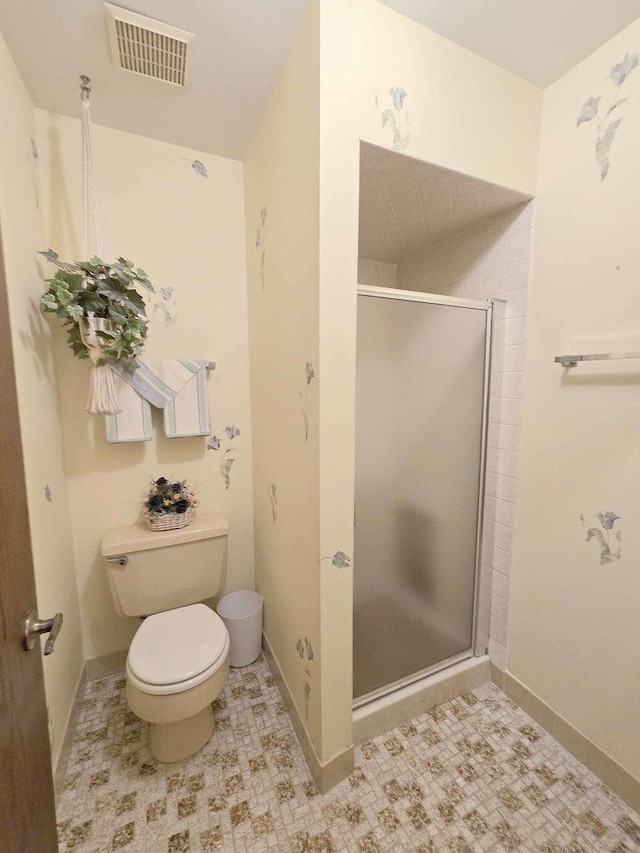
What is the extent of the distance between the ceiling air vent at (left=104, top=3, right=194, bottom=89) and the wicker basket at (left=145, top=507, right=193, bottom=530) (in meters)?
1.60

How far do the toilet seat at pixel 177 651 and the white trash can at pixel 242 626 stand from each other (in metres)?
0.28

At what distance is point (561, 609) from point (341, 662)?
846mm

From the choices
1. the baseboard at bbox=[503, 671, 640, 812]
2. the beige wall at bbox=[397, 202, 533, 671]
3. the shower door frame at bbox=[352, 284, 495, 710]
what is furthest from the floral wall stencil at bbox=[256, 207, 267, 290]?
the baseboard at bbox=[503, 671, 640, 812]

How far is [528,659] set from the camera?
145 cm

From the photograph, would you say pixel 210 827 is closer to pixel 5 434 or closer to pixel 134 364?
pixel 5 434

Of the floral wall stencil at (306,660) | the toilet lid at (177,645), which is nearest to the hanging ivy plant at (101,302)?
the toilet lid at (177,645)

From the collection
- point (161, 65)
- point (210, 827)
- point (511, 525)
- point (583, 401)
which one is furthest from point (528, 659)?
point (161, 65)

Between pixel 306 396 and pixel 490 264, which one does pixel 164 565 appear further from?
pixel 490 264

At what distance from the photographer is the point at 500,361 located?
1493 mm

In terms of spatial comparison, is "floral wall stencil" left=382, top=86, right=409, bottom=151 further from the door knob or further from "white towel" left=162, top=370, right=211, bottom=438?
the door knob

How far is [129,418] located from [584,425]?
67.7 inches

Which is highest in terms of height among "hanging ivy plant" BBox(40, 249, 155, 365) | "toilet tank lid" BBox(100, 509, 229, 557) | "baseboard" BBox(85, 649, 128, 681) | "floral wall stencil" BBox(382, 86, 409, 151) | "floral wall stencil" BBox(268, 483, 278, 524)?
"floral wall stencil" BBox(382, 86, 409, 151)

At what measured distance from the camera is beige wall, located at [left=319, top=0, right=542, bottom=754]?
38.8 inches

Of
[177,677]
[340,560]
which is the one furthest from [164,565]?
[340,560]
